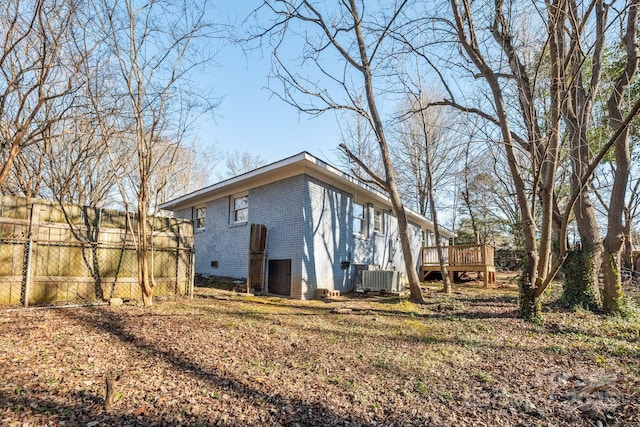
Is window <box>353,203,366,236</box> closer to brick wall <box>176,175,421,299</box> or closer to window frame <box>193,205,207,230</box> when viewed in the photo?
brick wall <box>176,175,421,299</box>

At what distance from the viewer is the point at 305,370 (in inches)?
156

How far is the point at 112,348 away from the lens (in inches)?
163

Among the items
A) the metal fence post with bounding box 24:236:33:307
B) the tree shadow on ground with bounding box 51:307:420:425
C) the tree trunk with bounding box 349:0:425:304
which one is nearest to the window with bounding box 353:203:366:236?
the tree trunk with bounding box 349:0:425:304

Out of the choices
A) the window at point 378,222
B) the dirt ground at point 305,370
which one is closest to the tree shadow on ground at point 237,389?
the dirt ground at point 305,370

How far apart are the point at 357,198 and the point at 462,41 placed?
270 inches

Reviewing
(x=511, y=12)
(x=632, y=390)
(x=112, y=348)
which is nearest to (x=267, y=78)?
(x=511, y=12)

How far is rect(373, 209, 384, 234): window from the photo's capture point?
46.1 feet

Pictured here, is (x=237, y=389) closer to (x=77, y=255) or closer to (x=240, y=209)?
(x=77, y=255)

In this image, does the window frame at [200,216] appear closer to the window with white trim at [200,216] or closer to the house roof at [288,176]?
the window with white trim at [200,216]

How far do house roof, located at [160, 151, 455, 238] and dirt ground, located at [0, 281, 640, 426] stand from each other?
15.2 ft

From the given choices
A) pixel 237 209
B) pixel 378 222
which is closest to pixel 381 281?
pixel 378 222

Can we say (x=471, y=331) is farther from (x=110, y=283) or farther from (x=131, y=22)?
(x=131, y=22)

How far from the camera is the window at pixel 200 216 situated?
14.0 meters

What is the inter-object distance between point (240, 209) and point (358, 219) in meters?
4.51
